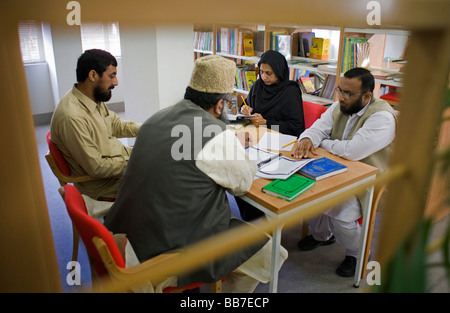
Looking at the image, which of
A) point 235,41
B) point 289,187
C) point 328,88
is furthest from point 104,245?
point 235,41

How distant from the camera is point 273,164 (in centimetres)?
200

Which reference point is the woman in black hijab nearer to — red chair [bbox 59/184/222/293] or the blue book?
the blue book

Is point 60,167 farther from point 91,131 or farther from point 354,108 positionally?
point 354,108

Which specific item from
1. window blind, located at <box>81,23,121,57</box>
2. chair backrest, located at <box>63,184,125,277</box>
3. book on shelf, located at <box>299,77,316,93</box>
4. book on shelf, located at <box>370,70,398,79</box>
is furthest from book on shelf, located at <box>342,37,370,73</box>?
window blind, located at <box>81,23,121,57</box>

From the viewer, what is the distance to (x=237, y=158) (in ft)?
5.33

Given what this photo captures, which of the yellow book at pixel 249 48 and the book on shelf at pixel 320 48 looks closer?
the book on shelf at pixel 320 48

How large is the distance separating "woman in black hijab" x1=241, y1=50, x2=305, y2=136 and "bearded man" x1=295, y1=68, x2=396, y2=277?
1.29 feet

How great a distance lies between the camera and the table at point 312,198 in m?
1.62

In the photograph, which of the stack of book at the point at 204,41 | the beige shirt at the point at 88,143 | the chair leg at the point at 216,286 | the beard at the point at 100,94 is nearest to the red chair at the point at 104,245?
the chair leg at the point at 216,286

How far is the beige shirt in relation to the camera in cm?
202

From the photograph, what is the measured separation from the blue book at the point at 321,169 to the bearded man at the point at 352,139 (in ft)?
0.54

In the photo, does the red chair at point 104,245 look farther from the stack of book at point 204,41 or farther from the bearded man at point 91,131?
the stack of book at point 204,41

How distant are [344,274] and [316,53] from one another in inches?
96.4
